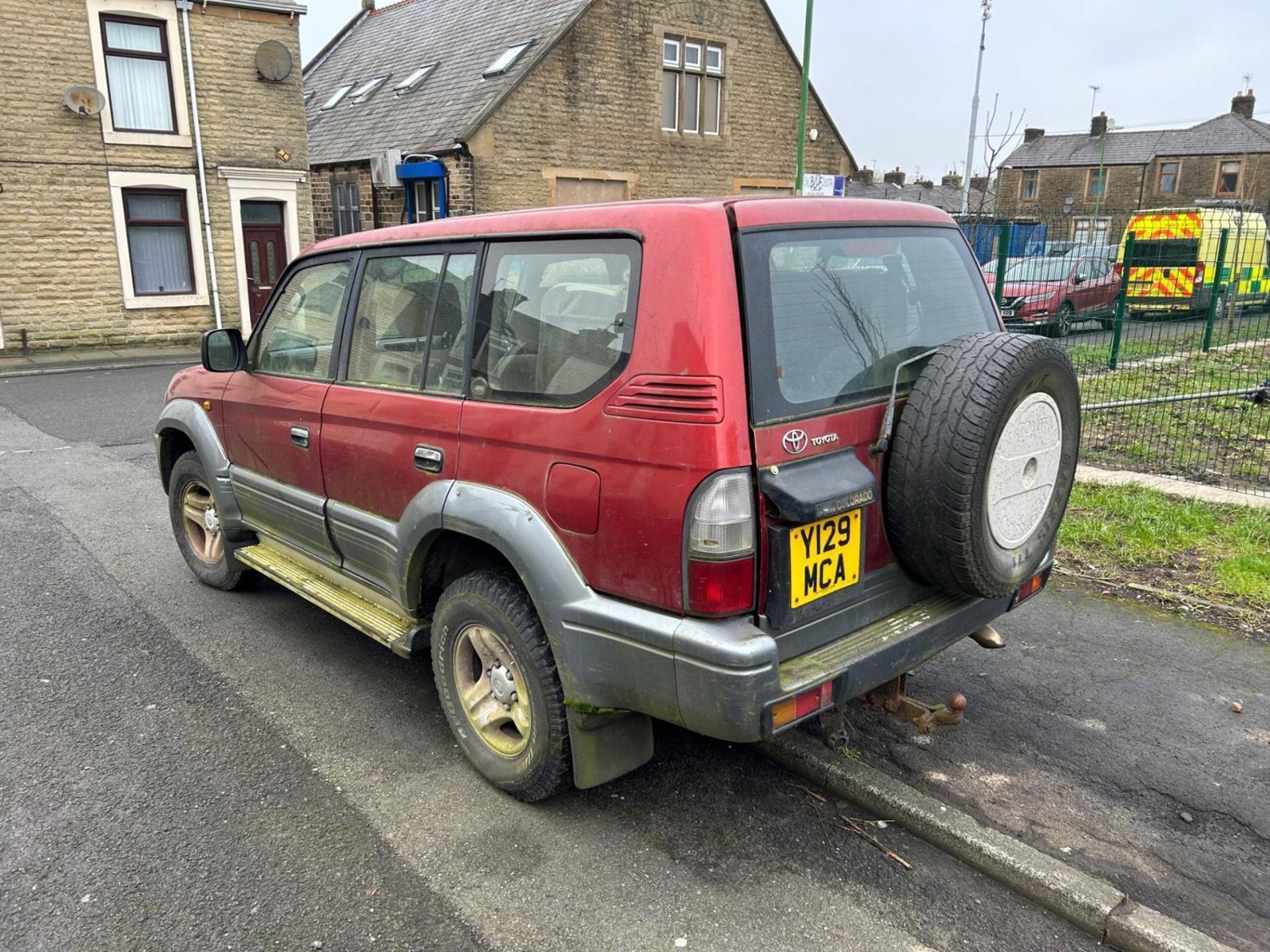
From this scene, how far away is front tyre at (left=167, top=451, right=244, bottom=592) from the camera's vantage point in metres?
5.01

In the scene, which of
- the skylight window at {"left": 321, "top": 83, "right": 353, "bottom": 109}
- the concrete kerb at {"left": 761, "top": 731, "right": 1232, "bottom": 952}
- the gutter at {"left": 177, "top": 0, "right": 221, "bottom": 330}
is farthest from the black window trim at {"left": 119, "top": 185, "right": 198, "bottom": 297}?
the concrete kerb at {"left": 761, "top": 731, "right": 1232, "bottom": 952}

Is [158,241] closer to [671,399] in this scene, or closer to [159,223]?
[159,223]

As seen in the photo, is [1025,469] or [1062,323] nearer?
[1025,469]

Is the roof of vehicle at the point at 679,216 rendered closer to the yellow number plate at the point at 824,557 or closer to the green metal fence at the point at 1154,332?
the yellow number plate at the point at 824,557

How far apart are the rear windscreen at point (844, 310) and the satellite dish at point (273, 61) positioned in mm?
17227

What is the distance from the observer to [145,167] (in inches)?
649

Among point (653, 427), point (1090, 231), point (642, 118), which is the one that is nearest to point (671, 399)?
point (653, 427)

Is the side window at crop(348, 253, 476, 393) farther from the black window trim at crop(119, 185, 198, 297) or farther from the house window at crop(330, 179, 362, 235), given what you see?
the house window at crop(330, 179, 362, 235)

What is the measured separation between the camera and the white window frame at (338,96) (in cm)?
2564

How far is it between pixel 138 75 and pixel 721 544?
1809 cm

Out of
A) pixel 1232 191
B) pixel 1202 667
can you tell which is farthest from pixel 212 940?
pixel 1232 191

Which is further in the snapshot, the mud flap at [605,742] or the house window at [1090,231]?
the house window at [1090,231]

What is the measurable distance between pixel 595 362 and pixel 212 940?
1937 millimetres

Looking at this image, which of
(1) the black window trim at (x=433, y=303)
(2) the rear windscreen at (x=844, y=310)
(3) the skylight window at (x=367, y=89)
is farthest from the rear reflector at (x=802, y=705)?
(3) the skylight window at (x=367, y=89)
